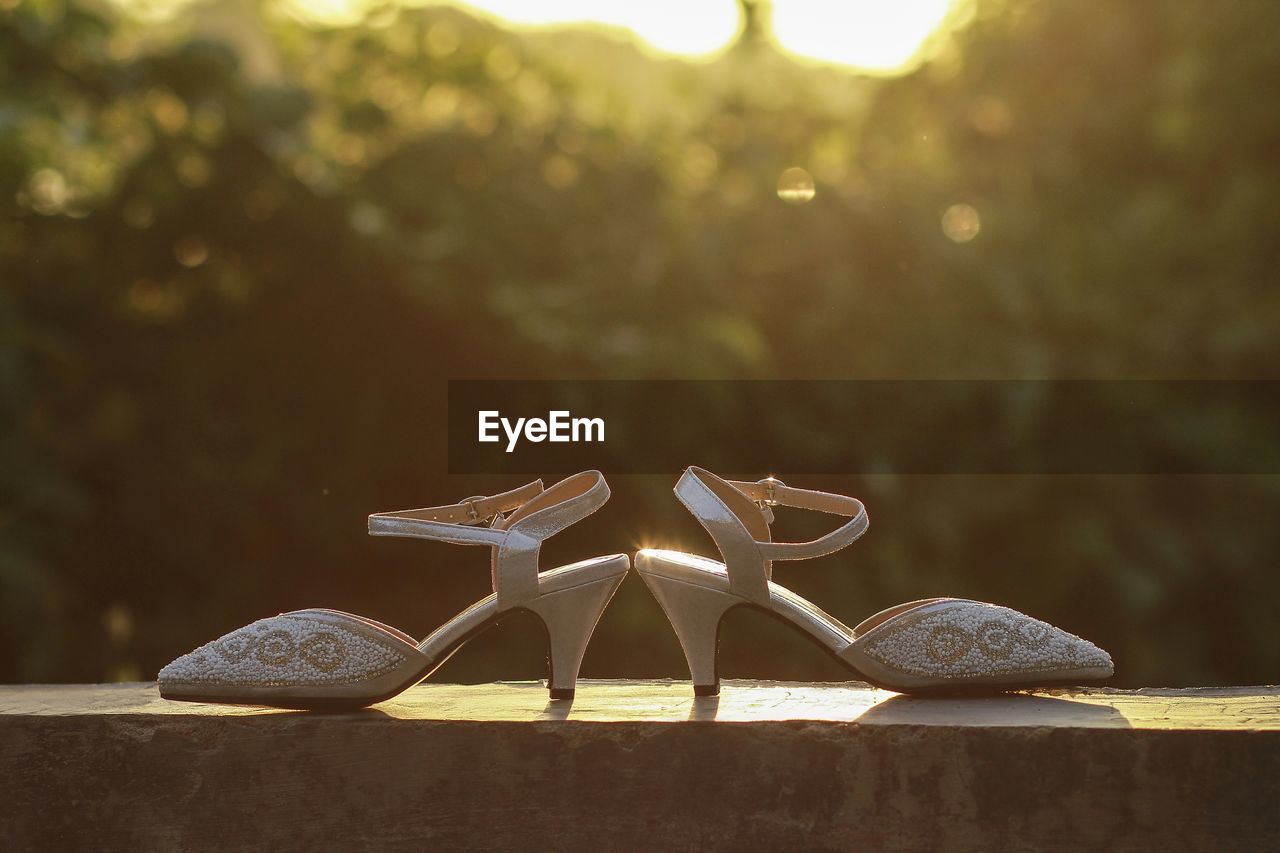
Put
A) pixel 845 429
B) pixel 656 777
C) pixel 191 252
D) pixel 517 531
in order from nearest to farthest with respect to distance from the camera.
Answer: pixel 656 777 → pixel 517 531 → pixel 845 429 → pixel 191 252

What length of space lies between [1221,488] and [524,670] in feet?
8.21

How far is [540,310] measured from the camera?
170 inches

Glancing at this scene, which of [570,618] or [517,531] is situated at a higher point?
[517,531]

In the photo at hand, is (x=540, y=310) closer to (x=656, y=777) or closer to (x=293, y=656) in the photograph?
(x=293, y=656)

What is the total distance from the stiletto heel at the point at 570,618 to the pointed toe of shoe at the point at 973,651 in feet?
1.17

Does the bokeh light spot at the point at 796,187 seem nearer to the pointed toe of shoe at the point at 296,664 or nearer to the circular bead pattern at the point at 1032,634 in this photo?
the circular bead pattern at the point at 1032,634

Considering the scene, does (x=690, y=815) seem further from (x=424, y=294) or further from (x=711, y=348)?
(x=424, y=294)

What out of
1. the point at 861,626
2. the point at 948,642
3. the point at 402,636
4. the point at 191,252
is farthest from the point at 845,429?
the point at 402,636

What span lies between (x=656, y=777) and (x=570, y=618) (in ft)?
0.91

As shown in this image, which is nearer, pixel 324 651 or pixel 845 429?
pixel 324 651

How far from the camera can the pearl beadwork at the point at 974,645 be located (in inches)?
66.1

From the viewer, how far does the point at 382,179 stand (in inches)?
186

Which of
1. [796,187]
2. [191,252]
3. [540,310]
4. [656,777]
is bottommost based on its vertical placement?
[656,777]

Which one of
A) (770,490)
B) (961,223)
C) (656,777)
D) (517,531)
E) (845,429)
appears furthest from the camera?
(961,223)
